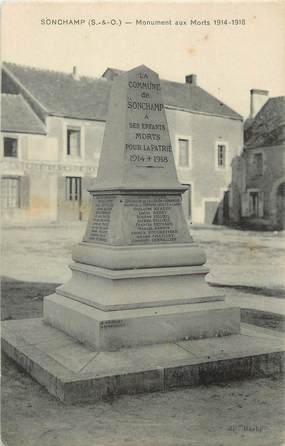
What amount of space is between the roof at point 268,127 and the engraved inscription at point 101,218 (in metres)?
18.1

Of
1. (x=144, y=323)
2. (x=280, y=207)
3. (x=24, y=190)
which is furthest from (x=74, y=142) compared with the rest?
(x=144, y=323)

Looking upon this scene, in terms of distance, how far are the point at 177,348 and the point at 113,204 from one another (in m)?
1.70

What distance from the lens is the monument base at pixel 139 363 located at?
4.59 m

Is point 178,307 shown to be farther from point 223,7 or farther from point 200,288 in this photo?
point 223,7

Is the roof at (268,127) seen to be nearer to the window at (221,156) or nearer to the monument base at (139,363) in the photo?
the window at (221,156)

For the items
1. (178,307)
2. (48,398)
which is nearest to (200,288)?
(178,307)

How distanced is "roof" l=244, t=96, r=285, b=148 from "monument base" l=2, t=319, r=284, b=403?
1897cm

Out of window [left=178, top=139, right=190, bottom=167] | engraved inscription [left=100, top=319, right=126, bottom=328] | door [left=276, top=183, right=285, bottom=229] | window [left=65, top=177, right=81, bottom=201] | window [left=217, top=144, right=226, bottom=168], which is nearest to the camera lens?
engraved inscription [left=100, top=319, right=126, bottom=328]

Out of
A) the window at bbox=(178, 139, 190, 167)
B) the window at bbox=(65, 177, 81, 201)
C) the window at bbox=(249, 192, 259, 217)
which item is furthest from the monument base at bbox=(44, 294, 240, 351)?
the window at bbox=(178, 139, 190, 167)

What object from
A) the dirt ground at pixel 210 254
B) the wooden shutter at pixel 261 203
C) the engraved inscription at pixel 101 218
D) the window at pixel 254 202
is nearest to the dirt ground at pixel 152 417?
the engraved inscription at pixel 101 218

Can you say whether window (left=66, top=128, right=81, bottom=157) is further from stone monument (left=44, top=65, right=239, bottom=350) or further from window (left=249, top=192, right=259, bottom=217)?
stone monument (left=44, top=65, right=239, bottom=350)

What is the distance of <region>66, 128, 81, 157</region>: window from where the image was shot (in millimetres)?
25359

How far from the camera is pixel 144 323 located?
17.8ft

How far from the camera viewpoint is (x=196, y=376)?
4.91 meters
